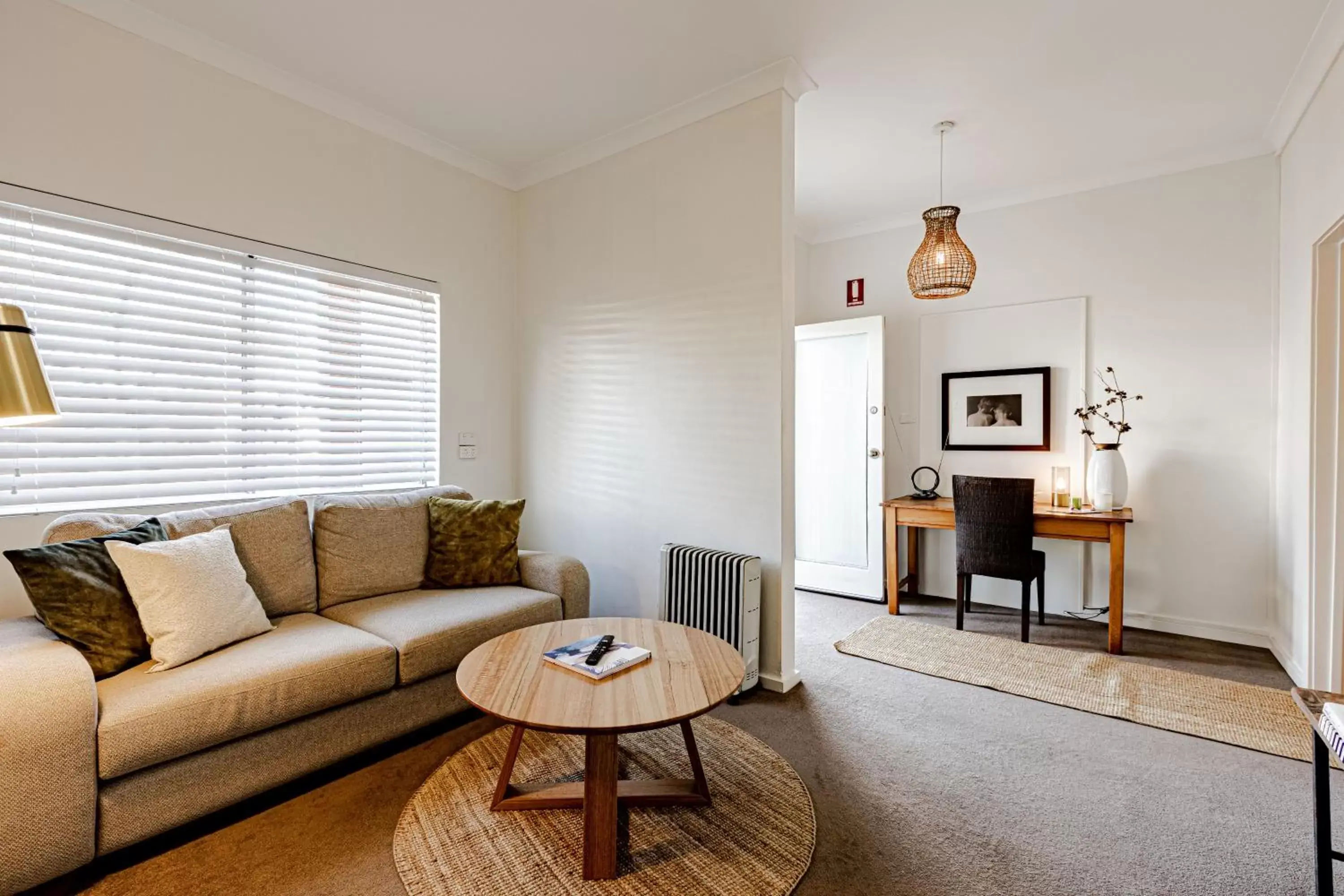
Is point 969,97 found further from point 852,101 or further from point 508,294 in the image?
point 508,294

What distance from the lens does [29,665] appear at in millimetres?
1589

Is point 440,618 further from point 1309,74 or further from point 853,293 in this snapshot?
point 1309,74

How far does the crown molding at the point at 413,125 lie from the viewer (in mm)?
2334

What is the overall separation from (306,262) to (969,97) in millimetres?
3209

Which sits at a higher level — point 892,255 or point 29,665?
point 892,255

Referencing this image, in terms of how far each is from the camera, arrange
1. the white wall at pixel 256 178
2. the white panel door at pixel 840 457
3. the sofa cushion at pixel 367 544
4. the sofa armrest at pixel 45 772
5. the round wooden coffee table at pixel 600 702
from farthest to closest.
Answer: the white panel door at pixel 840 457 < the sofa cushion at pixel 367 544 < the white wall at pixel 256 178 < the round wooden coffee table at pixel 600 702 < the sofa armrest at pixel 45 772

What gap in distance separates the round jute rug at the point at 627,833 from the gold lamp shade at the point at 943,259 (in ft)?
8.09

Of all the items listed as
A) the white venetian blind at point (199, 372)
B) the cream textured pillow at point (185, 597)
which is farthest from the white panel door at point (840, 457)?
the cream textured pillow at point (185, 597)

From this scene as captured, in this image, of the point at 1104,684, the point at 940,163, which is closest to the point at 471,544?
the point at 1104,684

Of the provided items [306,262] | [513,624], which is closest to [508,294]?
[306,262]

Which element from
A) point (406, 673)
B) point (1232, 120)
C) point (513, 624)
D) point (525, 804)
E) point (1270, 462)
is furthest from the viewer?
point (1270, 462)

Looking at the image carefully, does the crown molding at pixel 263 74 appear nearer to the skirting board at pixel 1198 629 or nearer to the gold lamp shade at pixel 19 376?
the gold lamp shade at pixel 19 376

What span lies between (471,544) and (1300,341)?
3.99 metres

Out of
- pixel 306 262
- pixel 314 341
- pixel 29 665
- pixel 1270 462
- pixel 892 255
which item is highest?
pixel 892 255
